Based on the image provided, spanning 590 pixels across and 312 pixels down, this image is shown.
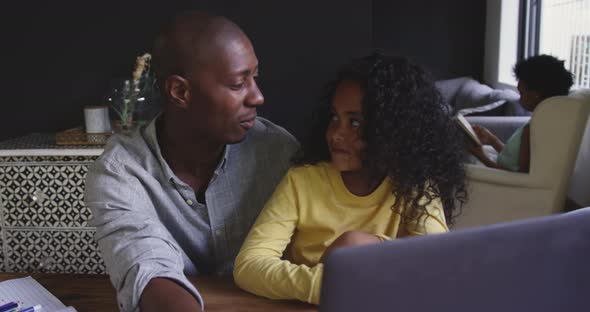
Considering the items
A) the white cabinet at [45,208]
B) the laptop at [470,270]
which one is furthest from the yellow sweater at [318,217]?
the white cabinet at [45,208]

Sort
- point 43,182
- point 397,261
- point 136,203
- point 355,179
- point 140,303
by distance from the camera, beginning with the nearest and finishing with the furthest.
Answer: point 397,261
point 140,303
point 136,203
point 355,179
point 43,182

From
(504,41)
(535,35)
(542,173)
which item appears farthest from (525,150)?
(504,41)

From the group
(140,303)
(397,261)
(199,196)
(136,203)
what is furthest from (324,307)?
(199,196)

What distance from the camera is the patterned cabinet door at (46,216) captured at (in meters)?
2.50

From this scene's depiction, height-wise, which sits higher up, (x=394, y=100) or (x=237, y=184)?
(x=394, y=100)

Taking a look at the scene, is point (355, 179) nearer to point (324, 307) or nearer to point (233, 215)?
point (233, 215)

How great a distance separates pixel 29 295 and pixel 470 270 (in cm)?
80

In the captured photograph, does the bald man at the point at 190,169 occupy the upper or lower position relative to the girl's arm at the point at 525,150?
upper

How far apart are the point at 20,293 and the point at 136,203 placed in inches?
9.6

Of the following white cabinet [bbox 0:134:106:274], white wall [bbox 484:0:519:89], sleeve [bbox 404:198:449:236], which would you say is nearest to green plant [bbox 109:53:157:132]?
white cabinet [bbox 0:134:106:274]

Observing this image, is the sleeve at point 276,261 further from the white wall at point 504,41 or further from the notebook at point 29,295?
the white wall at point 504,41

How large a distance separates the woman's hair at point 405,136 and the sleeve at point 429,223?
1 cm

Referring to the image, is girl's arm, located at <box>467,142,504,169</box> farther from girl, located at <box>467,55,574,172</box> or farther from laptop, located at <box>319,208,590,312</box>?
laptop, located at <box>319,208,590,312</box>

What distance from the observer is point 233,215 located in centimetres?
129
